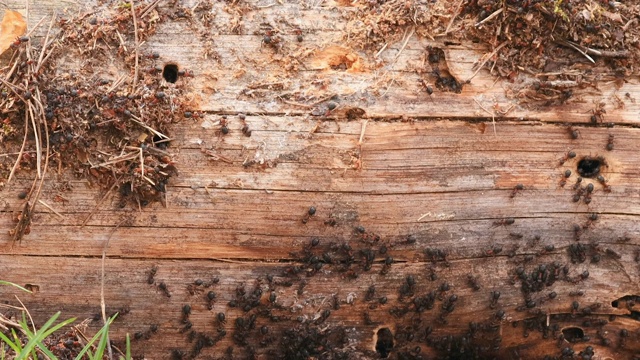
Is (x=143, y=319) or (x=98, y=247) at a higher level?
(x=98, y=247)

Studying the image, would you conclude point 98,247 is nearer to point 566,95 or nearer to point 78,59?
point 78,59

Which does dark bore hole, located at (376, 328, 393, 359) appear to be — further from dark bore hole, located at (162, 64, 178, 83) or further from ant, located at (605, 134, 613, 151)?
dark bore hole, located at (162, 64, 178, 83)

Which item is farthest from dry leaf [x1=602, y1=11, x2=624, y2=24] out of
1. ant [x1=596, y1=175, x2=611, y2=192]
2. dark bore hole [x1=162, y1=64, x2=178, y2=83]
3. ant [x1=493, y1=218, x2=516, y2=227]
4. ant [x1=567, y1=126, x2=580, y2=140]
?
dark bore hole [x1=162, y1=64, x2=178, y2=83]

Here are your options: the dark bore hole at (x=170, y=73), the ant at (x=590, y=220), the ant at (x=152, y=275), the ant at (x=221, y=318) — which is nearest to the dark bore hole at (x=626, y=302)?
the ant at (x=590, y=220)

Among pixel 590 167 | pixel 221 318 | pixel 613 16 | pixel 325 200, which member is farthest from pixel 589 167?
pixel 221 318

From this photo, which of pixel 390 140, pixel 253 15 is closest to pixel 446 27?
pixel 390 140

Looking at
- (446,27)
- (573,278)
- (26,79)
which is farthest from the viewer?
(573,278)
